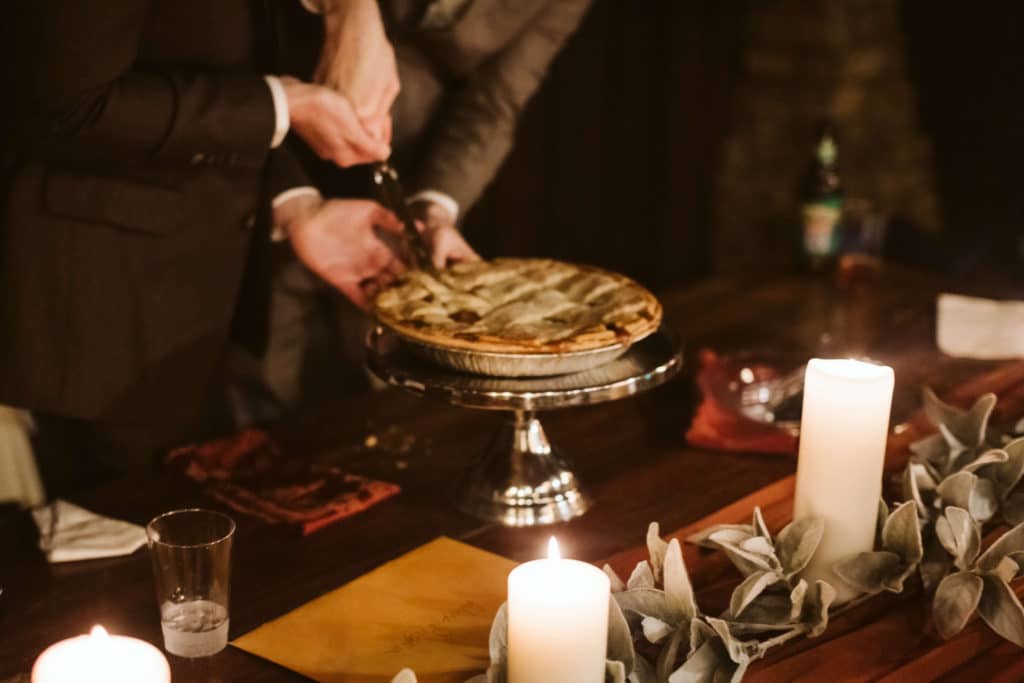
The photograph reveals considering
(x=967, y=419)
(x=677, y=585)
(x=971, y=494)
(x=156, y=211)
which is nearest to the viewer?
(x=677, y=585)

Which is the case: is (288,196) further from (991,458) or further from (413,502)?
(991,458)

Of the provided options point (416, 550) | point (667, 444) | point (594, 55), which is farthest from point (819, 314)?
point (594, 55)

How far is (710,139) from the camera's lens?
407 centimetres

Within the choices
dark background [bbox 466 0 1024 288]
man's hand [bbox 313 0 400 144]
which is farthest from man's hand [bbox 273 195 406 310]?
dark background [bbox 466 0 1024 288]

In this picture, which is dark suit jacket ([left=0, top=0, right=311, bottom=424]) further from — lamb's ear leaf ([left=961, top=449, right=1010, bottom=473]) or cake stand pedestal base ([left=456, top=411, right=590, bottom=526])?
lamb's ear leaf ([left=961, top=449, right=1010, bottom=473])

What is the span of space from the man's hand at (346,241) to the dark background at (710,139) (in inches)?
67.1

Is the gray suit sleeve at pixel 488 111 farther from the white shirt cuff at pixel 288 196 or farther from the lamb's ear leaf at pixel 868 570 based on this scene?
the lamb's ear leaf at pixel 868 570

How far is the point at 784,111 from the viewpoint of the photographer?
4.08 m

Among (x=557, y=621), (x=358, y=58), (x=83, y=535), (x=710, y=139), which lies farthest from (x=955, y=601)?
(x=710, y=139)

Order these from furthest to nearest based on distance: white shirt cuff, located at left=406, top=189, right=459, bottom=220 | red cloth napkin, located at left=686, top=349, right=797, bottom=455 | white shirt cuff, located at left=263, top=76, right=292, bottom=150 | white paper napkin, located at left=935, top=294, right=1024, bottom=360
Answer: white shirt cuff, located at left=406, top=189, right=459, bottom=220, white paper napkin, located at left=935, top=294, right=1024, bottom=360, white shirt cuff, located at left=263, top=76, right=292, bottom=150, red cloth napkin, located at left=686, top=349, right=797, bottom=455

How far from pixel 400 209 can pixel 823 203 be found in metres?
0.86

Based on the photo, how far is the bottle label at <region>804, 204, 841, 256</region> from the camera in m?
2.30

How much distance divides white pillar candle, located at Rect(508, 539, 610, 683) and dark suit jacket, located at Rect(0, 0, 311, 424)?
109 cm

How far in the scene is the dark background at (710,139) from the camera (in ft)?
12.5
